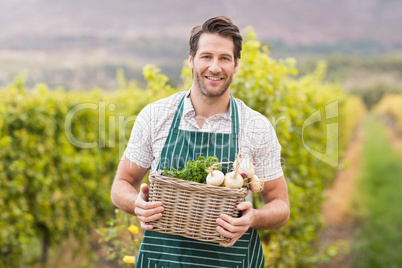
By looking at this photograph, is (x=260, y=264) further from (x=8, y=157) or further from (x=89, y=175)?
(x=89, y=175)

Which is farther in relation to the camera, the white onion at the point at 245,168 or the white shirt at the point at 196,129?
the white shirt at the point at 196,129

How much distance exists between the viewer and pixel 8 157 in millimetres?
4023

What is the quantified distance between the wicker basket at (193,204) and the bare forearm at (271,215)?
0.58 ft

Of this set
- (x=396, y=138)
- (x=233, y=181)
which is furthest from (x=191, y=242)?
(x=396, y=138)

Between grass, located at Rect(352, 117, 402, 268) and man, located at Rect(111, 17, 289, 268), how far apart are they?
3.86 meters

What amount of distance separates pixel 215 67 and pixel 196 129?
318 millimetres

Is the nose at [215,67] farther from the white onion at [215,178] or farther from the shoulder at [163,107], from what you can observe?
the white onion at [215,178]

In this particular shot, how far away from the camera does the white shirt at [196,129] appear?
204cm

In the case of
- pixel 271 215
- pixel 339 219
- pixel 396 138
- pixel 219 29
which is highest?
pixel 219 29

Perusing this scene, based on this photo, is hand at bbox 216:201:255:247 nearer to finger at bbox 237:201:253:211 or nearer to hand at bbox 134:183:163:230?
finger at bbox 237:201:253:211

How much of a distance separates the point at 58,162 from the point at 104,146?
1.07 meters

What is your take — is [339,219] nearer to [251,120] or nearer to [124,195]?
[251,120]

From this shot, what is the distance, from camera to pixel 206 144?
2.00m

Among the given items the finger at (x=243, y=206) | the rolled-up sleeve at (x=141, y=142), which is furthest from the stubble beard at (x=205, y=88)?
the finger at (x=243, y=206)
